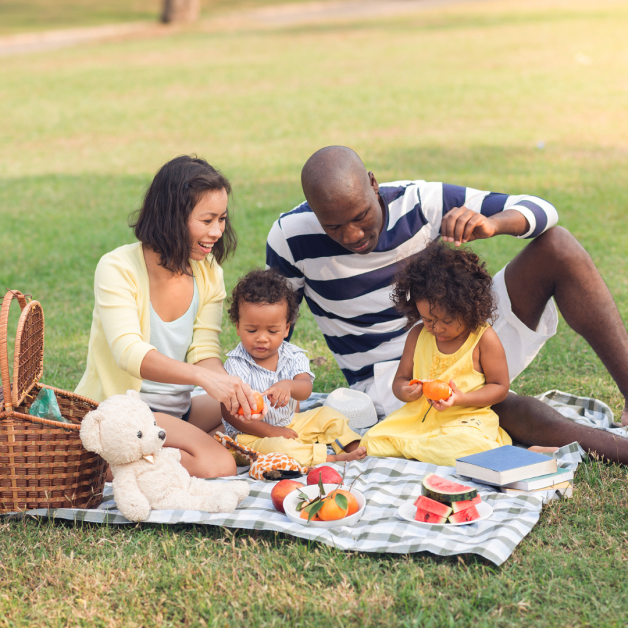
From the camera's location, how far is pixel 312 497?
3.08 m

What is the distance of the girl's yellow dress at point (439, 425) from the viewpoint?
136 inches

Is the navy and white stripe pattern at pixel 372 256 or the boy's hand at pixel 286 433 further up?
the navy and white stripe pattern at pixel 372 256

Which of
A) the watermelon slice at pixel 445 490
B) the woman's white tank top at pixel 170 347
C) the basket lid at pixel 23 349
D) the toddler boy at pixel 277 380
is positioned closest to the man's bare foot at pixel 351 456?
the toddler boy at pixel 277 380

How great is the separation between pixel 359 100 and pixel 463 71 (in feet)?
12.6

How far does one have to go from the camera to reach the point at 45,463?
9.96 feet

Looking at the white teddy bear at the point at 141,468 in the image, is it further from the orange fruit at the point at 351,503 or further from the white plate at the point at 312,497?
the orange fruit at the point at 351,503

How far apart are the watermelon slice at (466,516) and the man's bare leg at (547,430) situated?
0.82 meters

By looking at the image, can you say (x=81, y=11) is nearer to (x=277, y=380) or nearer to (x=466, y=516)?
(x=277, y=380)

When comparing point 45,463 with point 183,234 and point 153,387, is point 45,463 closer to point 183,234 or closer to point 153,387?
point 153,387

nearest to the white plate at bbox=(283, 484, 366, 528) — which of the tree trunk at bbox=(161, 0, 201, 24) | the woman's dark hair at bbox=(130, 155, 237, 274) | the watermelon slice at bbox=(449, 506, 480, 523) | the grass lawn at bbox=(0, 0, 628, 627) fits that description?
the grass lawn at bbox=(0, 0, 628, 627)

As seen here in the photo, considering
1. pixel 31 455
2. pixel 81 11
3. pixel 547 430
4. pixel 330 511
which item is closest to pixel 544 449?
pixel 547 430

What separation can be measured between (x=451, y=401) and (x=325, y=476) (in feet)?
2.16

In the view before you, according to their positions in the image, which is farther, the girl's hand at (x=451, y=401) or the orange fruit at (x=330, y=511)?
the girl's hand at (x=451, y=401)

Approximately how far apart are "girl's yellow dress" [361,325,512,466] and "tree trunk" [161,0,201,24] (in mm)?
27266
